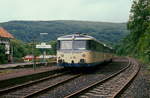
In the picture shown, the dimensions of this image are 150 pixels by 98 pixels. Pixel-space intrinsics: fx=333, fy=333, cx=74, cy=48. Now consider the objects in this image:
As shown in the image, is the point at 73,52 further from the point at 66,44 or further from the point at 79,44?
the point at 66,44

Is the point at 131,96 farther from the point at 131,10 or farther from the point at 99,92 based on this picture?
the point at 131,10

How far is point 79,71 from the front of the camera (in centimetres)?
2800

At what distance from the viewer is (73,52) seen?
24594 mm

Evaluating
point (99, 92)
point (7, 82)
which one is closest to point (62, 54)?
point (7, 82)

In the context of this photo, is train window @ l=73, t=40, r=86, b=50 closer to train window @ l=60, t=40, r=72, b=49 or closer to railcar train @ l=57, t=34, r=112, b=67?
railcar train @ l=57, t=34, r=112, b=67

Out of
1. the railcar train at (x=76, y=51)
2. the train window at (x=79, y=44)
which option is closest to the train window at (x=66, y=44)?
the railcar train at (x=76, y=51)

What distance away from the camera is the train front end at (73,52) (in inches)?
960

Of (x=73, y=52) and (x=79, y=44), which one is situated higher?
(x=79, y=44)

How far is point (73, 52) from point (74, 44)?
27.2 inches

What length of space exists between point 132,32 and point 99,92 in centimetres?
5953

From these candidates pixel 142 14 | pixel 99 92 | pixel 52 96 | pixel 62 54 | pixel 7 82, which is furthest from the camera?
pixel 142 14

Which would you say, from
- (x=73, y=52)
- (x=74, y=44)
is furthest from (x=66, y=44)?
(x=73, y=52)

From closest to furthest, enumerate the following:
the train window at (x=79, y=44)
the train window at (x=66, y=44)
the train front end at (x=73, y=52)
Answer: the train front end at (x=73, y=52) → the train window at (x=79, y=44) → the train window at (x=66, y=44)

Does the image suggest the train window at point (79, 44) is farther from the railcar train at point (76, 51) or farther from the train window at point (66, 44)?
the train window at point (66, 44)
